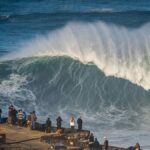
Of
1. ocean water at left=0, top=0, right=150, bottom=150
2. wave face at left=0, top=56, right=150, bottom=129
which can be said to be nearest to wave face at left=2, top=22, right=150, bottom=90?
ocean water at left=0, top=0, right=150, bottom=150

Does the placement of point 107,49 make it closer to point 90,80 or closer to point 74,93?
point 90,80

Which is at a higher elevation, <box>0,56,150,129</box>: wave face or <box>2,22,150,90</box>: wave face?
<box>2,22,150,90</box>: wave face

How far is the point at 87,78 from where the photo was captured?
49.2 meters

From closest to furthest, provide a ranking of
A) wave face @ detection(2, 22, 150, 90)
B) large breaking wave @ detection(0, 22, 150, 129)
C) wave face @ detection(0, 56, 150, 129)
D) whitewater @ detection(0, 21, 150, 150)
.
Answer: whitewater @ detection(0, 21, 150, 150) → wave face @ detection(0, 56, 150, 129) → large breaking wave @ detection(0, 22, 150, 129) → wave face @ detection(2, 22, 150, 90)

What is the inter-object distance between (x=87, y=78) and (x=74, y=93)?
237 cm

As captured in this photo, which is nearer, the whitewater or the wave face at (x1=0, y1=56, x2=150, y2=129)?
the whitewater

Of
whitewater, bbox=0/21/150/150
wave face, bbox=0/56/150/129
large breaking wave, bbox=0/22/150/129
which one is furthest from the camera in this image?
large breaking wave, bbox=0/22/150/129

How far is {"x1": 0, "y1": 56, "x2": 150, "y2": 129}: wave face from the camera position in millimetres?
44141

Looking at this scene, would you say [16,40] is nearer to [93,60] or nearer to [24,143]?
[93,60]

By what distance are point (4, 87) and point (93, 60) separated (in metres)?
6.44

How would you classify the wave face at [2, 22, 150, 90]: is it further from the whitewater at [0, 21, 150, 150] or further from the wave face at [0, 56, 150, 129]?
the wave face at [0, 56, 150, 129]

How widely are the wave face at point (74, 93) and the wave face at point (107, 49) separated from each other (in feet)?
2.81

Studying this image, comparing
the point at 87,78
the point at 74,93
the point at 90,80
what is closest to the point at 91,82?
the point at 90,80

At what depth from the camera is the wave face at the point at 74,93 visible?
4414 cm
